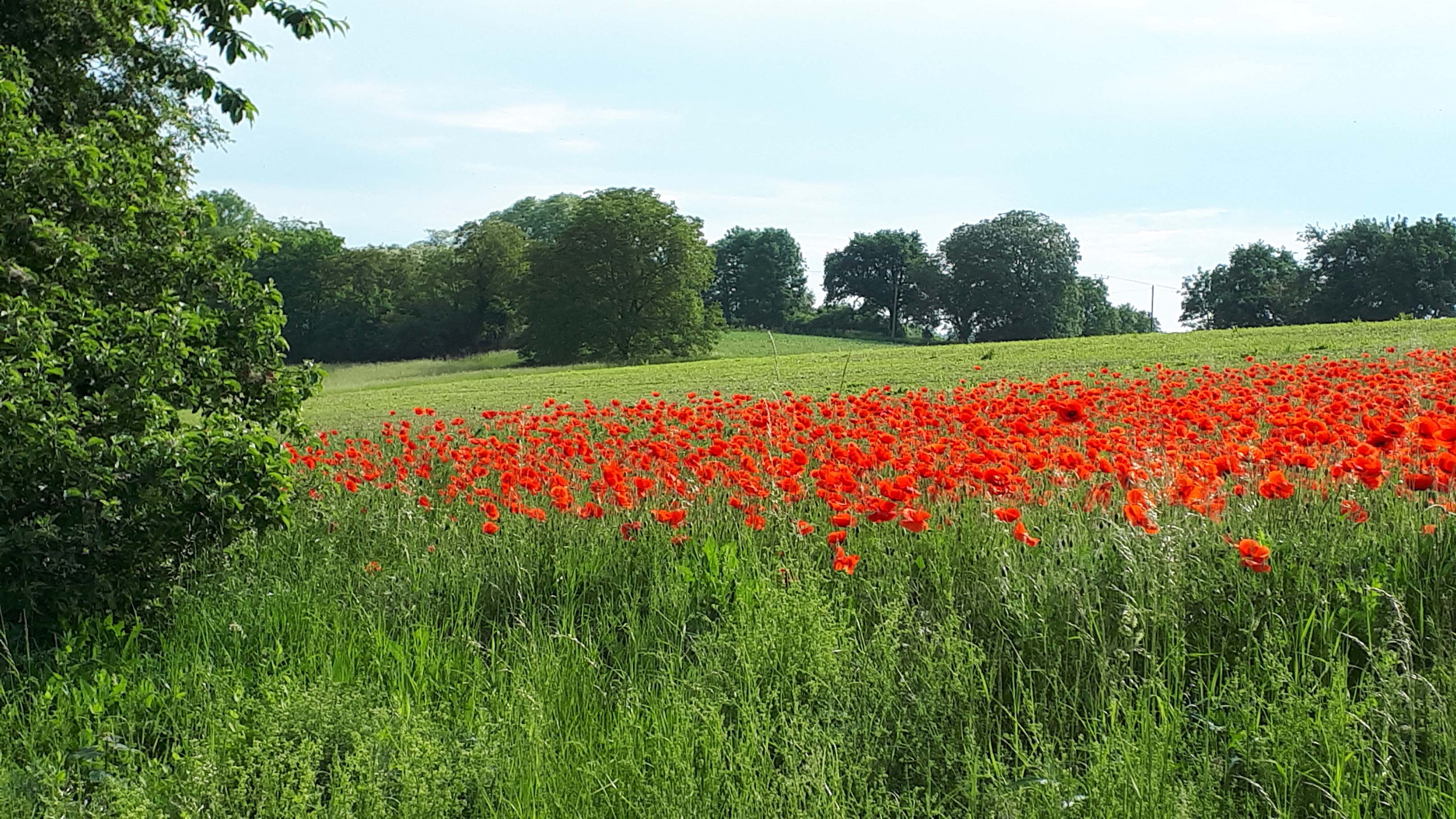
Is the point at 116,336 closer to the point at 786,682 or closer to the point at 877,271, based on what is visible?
the point at 786,682

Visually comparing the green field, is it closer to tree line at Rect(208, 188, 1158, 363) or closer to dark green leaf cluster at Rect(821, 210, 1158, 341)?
tree line at Rect(208, 188, 1158, 363)

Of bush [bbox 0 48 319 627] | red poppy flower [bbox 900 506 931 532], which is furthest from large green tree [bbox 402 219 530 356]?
red poppy flower [bbox 900 506 931 532]

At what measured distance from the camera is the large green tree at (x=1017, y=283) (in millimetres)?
82812

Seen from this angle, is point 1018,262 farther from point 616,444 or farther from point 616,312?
point 616,444

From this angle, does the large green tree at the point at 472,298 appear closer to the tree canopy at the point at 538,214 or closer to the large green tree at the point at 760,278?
the tree canopy at the point at 538,214

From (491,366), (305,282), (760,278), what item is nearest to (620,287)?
(491,366)

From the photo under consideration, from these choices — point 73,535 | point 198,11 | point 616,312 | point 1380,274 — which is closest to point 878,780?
point 73,535

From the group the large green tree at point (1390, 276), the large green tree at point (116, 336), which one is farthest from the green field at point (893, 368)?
the large green tree at point (1390, 276)

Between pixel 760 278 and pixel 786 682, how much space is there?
91.8 m

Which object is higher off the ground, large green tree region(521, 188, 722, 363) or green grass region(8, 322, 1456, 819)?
large green tree region(521, 188, 722, 363)

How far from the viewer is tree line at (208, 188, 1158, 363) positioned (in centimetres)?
5856

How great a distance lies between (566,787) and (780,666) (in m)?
0.75

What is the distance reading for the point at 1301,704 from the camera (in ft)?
8.34

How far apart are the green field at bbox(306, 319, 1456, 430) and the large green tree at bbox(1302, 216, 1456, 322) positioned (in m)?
45.1
